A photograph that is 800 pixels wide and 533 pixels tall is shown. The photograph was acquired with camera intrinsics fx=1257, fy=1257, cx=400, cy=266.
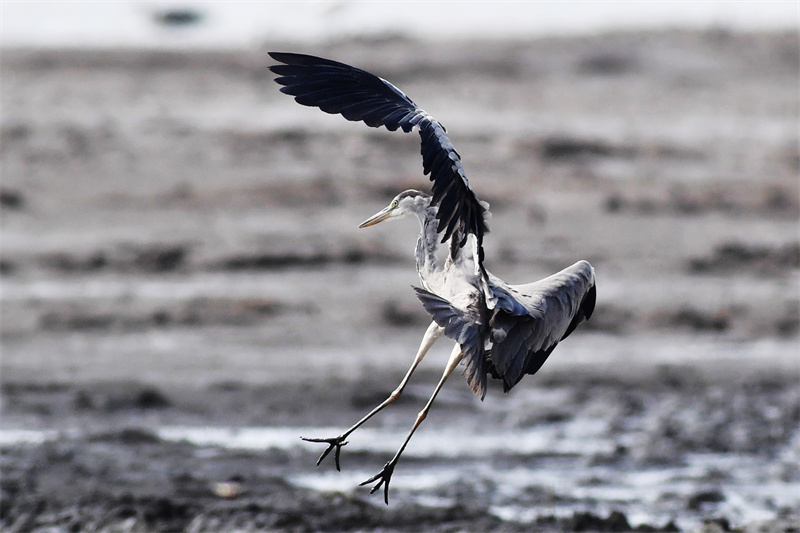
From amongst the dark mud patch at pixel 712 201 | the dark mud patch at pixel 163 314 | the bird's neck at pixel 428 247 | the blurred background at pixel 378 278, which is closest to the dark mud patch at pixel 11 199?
the blurred background at pixel 378 278

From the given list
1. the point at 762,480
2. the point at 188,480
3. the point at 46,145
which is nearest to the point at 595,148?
the point at 46,145

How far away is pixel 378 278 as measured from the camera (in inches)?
549

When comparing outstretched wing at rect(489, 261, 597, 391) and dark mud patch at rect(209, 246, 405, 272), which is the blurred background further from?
outstretched wing at rect(489, 261, 597, 391)

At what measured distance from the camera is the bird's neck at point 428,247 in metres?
5.14

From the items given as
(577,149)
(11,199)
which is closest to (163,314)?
(11,199)

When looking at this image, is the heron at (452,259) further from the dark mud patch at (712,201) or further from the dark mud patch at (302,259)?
the dark mud patch at (712,201)

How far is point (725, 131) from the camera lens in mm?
18125

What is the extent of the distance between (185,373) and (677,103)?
10.2m

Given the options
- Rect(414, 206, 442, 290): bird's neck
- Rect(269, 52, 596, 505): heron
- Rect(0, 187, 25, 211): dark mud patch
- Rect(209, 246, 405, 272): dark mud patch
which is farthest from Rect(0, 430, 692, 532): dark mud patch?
Rect(0, 187, 25, 211): dark mud patch

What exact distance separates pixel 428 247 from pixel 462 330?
429mm

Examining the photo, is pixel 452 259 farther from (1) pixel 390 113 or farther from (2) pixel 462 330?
(1) pixel 390 113

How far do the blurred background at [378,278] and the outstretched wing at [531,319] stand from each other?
281 centimetres

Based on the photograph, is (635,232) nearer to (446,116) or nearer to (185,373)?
(446,116)

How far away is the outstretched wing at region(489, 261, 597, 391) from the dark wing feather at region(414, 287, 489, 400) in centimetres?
12
